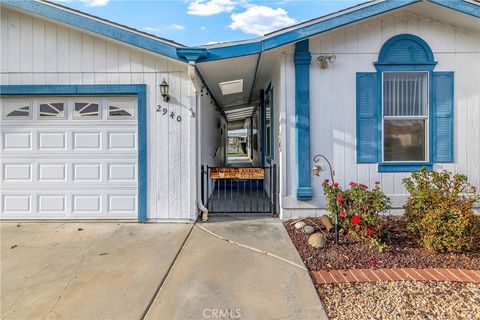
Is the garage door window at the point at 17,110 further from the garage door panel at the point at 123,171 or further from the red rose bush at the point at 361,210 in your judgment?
the red rose bush at the point at 361,210

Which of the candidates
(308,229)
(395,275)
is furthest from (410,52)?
(395,275)

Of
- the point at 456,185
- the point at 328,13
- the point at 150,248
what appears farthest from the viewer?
the point at 328,13

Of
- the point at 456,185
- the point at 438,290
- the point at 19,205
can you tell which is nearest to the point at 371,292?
the point at 438,290

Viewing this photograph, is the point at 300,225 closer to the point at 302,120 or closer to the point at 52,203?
the point at 302,120

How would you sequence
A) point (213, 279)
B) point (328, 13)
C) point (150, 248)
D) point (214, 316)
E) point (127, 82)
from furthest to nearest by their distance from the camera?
point (127, 82)
point (328, 13)
point (150, 248)
point (213, 279)
point (214, 316)

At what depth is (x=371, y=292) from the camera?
8.10 ft

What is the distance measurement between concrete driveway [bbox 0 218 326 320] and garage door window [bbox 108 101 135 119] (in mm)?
1943

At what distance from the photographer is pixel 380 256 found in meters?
3.17

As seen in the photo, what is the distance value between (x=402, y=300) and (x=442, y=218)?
1383 mm

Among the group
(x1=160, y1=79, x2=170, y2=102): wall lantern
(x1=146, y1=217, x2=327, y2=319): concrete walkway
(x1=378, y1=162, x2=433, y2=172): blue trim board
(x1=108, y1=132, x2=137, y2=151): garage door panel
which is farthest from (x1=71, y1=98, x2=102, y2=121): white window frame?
(x1=378, y1=162, x2=433, y2=172): blue trim board

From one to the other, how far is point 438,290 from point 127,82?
5.08 metres

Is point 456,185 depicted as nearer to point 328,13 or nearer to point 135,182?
point 328,13

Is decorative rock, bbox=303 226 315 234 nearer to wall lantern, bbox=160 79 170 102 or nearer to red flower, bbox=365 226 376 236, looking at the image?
red flower, bbox=365 226 376 236

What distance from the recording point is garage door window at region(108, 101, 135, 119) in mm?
4648
